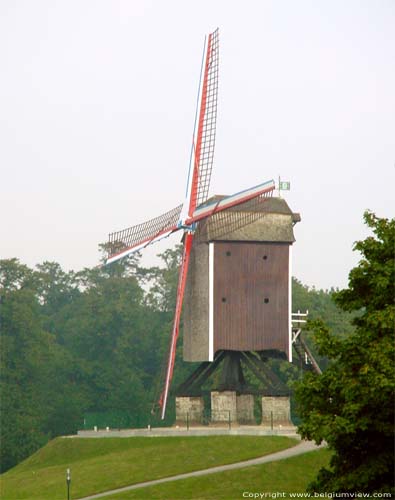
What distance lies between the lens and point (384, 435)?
33.6 m

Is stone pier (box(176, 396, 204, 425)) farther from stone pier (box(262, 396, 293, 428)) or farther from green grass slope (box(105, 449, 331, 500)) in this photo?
green grass slope (box(105, 449, 331, 500))

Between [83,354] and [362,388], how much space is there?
67551 millimetres

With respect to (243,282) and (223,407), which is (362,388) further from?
(223,407)

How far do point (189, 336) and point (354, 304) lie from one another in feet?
93.9

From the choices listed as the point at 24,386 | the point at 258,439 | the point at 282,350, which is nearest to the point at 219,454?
the point at 258,439

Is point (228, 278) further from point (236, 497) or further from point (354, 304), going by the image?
point (354, 304)

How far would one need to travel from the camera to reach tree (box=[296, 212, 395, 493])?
32.8 metres

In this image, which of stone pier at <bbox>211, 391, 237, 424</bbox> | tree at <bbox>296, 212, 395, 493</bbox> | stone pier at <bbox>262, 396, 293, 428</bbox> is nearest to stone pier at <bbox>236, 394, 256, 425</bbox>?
stone pier at <bbox>211, 391, 237, 424</bbox>

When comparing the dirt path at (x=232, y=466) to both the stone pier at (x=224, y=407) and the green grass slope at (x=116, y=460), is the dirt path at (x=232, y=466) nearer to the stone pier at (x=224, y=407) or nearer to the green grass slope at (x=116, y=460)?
the green grass slope at (x=116, y=460)

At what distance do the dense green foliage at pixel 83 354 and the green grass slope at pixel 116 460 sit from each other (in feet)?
49.4

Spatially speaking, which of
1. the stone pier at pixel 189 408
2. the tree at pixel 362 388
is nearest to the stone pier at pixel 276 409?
the stone pier at pixel 189 408

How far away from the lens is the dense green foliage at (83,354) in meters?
84.8

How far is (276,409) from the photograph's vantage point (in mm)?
62219

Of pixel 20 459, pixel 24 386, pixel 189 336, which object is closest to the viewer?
pixel 189 336
